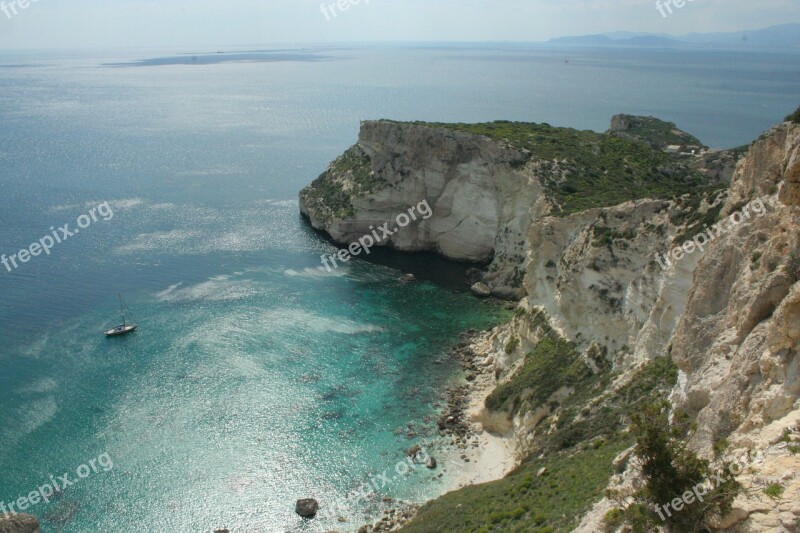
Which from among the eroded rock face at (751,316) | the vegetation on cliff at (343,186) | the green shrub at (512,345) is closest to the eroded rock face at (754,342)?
the eroded rock face at (751,316)

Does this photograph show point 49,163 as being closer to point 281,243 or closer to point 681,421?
point 281,243
